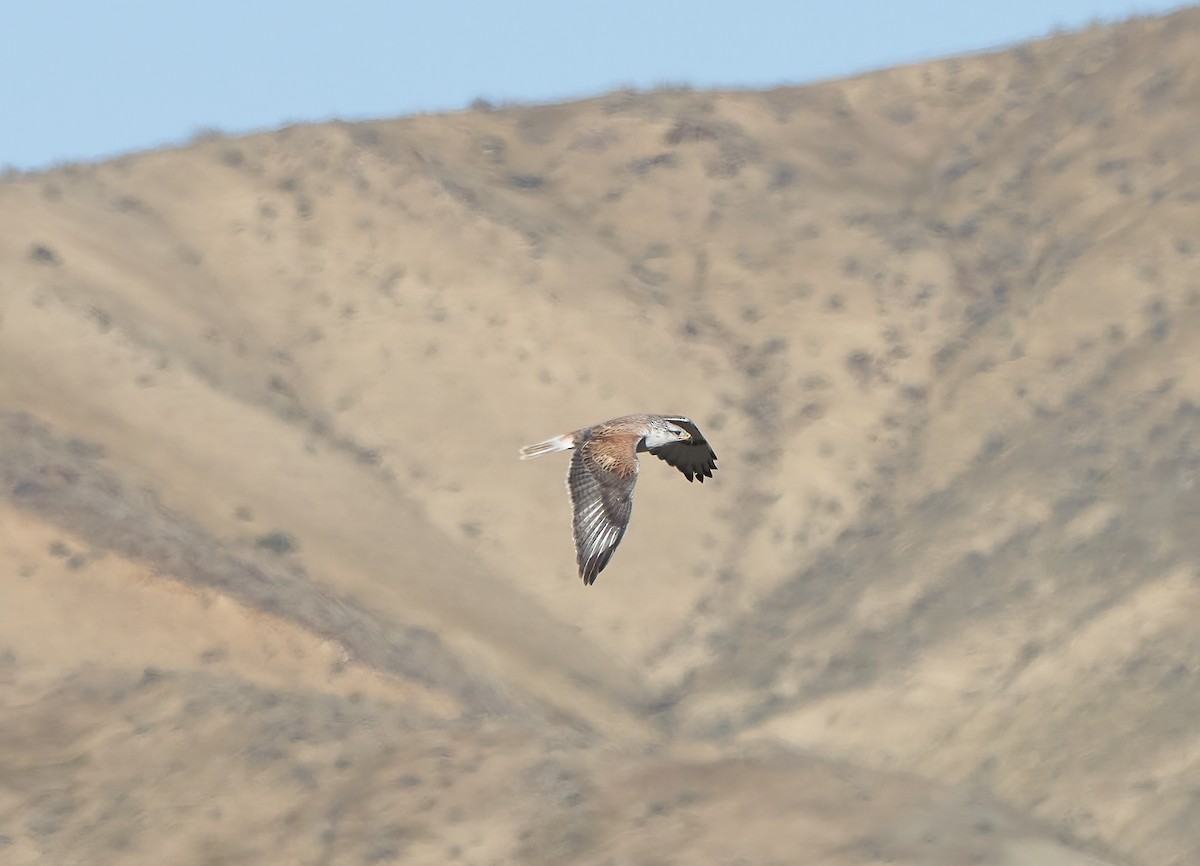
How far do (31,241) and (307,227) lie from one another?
828cm

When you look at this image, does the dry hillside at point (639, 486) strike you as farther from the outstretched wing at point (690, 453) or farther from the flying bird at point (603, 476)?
the flying bird at point (603, 476)

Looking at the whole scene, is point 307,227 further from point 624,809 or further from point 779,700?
point 624,809

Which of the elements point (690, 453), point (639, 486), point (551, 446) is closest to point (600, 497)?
point (551, 446)

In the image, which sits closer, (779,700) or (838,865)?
(838,865)

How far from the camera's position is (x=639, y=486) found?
54.0 meters

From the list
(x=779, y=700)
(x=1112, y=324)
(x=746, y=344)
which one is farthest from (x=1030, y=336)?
(x=779, y=700)

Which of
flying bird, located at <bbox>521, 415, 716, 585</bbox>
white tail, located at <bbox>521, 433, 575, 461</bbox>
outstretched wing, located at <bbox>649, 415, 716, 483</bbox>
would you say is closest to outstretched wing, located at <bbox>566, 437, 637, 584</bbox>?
flying bird, located at <bbox>521, 415, 716, 585</bbox>

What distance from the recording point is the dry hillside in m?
33.3

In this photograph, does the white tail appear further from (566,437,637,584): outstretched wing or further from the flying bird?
(566,437,637,584): outstretched wing

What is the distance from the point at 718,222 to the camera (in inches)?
2479

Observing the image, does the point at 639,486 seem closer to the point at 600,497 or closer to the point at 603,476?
the point at 603,476

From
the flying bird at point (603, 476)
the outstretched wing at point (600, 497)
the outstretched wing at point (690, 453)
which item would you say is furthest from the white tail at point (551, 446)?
the outstretched wing at point (690, 453)

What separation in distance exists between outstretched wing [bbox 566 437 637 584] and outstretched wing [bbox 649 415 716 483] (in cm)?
162

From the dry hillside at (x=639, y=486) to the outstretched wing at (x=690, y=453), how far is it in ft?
34.1
